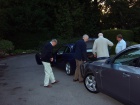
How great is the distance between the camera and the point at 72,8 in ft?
93.2

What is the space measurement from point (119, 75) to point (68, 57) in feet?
16.7

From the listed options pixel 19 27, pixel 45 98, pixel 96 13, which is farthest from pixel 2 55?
pixel 45 98

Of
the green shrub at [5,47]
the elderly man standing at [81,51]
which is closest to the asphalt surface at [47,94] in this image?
the elderly man standing at [81,51]

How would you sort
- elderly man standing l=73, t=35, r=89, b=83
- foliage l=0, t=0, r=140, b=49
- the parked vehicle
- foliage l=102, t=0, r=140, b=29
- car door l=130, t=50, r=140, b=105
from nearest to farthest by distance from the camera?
car door l=130, t=50, r=140, b=105, the parked vehicle, elderly man standing l=73, t=35, r=89, b=83, foliage l=102, t=0, r=140, b=29, foliage l=0, t=0, r=140, b=49

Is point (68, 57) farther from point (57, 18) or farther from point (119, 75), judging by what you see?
point (57, 18)

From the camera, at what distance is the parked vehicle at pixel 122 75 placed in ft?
16.8

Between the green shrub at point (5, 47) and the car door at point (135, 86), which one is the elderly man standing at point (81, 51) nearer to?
the car door at point (135, 86)

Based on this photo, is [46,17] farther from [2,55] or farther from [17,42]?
[2,55]

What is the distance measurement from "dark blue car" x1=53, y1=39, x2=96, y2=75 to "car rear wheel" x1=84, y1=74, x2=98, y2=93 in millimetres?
1997

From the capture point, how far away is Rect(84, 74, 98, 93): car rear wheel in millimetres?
7279

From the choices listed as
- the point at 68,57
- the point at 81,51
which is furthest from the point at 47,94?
the point at 68,57

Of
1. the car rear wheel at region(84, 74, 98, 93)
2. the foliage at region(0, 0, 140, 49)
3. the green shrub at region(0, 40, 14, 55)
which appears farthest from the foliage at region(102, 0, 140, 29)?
the car rear wheel at region(84, 74, 98, 93)

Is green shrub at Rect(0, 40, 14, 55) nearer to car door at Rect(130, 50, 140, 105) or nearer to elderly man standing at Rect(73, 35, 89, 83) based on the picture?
elderly man standing at Rect(73, 35, 89, 83)

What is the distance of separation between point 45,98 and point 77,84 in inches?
75.5
